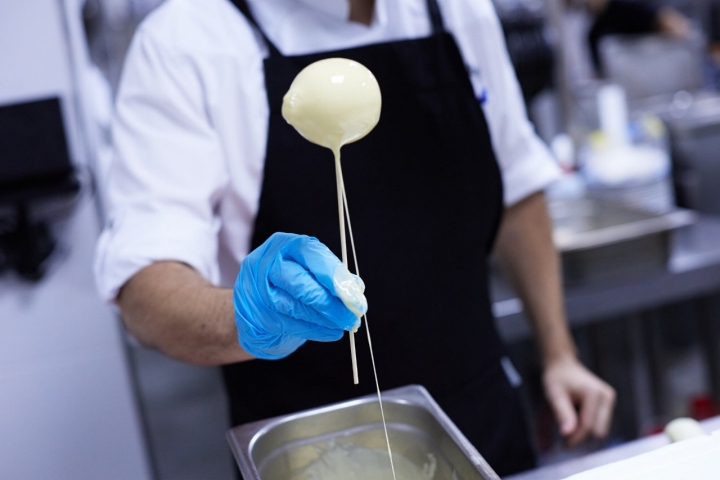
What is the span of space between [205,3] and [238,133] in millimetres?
245

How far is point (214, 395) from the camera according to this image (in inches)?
84.3

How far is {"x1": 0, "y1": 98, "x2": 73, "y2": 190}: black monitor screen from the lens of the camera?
61.9 inches

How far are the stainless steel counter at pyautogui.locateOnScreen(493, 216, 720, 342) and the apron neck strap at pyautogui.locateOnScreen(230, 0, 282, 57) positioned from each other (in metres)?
1.08

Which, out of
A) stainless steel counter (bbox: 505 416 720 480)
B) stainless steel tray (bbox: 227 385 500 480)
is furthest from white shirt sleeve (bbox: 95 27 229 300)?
stainless steel counter (bbox: 505 416 720 480)

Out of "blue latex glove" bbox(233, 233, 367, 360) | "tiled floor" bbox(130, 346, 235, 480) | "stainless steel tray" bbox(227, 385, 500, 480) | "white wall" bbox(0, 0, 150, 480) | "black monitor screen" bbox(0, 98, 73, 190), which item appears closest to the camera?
"blue latex glove" bbox(233, 233, 367, 360)

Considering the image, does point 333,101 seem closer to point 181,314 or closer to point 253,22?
point 181,314

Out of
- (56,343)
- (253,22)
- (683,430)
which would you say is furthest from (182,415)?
(683,430)

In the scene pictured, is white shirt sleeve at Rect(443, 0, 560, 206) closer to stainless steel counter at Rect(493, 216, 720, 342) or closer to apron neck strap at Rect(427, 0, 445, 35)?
apron neck strap at Rect(427, 0, 445, 35)

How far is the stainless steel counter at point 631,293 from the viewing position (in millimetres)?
2105

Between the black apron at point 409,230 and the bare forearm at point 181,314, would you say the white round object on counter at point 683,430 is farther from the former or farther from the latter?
the bare forearm at point 181,314

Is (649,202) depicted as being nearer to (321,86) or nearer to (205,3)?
(205,3)

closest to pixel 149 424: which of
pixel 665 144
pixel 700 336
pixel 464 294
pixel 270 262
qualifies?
pixel 464 294

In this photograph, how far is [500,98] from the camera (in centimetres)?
157

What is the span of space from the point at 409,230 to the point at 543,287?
1.58 feet
